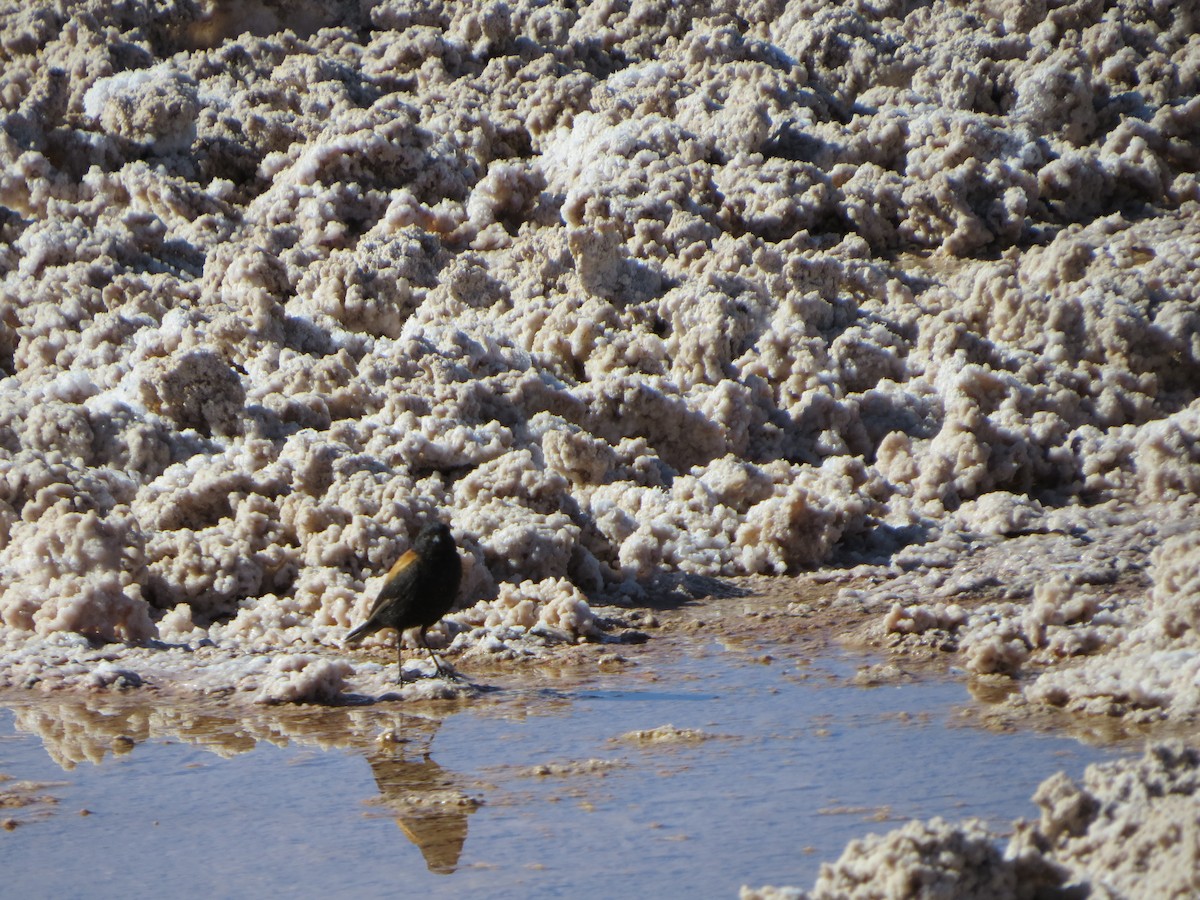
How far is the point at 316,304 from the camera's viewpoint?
7879mm

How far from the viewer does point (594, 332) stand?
779cm

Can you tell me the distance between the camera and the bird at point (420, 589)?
528cm

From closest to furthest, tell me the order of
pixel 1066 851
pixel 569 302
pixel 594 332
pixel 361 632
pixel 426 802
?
pixel 1066 851
pixel 426 802
pixel 361 632
pixel 594 332
pixel 569 302

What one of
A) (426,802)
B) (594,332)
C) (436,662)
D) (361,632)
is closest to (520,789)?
(426,802)

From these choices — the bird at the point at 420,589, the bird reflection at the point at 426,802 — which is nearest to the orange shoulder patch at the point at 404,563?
the bird at the point at 420,589

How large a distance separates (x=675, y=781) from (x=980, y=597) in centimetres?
229

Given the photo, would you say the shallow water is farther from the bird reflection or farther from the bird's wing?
the bird's wing

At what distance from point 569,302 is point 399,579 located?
288 centimetres

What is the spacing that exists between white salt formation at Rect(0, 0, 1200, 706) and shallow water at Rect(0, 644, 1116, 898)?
1.55ft

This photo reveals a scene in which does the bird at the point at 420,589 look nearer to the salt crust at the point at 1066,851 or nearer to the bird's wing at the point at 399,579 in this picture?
the bird's wing at the point at 399,579

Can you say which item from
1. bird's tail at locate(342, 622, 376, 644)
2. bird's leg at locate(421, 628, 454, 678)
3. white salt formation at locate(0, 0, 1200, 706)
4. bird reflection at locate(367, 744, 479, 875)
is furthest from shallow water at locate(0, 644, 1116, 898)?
white salt formation at locate(0, 0, 1200, 706)

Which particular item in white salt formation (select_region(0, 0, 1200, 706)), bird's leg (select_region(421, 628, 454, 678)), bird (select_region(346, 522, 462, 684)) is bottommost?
bird's leg (select_region(421, 628, 454, 678))

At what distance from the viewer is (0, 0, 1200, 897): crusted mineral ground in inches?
233

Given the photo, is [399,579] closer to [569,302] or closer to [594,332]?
[594,332]
